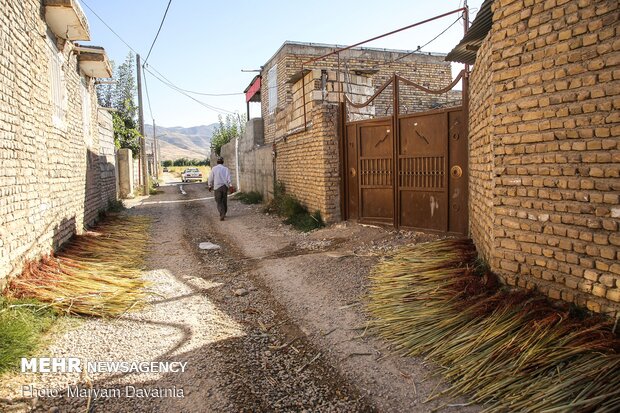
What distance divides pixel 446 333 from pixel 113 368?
98.9 inches

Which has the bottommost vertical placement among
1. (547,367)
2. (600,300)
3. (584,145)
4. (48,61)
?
(547,367)

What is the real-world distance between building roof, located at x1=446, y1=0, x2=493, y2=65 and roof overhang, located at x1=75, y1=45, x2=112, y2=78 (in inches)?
268

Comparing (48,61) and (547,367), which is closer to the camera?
(547,367)

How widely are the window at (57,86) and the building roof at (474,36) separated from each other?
18.5 feet

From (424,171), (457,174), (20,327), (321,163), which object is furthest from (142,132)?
(20,327)

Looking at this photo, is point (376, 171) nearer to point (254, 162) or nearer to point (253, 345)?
point (253, 345)

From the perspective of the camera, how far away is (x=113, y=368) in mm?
3354

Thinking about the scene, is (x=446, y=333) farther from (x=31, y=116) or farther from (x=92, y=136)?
(x=92, y=136)

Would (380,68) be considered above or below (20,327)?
above

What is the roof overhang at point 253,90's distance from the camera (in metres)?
21.5

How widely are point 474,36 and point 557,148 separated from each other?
2.36 metres

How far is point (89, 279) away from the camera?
5.18 meters

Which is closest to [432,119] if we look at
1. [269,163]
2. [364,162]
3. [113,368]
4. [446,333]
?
[364,162]

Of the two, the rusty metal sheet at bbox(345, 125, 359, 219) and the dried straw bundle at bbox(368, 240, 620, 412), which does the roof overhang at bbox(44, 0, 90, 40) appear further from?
the dried straw bundle at bbox(368, 240, 620, 412)
